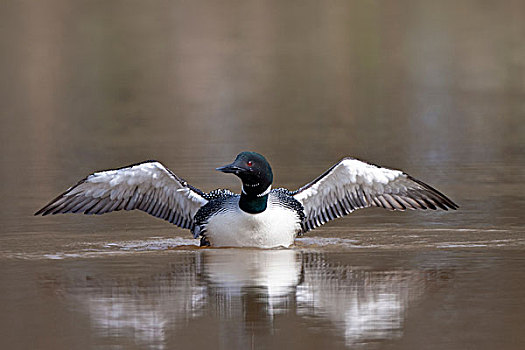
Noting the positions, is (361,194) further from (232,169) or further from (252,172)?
(232,169)

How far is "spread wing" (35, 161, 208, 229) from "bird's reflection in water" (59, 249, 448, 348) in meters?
1.32

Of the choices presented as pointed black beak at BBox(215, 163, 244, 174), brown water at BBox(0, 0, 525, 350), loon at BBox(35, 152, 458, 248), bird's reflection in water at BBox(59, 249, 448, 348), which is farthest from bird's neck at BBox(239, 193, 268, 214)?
bird's reflection in water at BBox(59, 249, 448, 348)

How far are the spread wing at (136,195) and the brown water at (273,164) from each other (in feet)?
0.84

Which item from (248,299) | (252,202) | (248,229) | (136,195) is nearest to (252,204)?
(252,202)

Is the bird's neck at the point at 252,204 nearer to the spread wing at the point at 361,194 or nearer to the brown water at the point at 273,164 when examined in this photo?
the brown water at the point at 273,164

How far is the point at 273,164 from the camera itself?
16.6 m

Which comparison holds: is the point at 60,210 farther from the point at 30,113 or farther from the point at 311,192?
the point at 30,113

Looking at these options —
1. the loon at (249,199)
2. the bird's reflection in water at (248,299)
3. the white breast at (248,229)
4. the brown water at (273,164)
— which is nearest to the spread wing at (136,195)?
the loon at (249,199)

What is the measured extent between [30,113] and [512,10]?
78.9 feet

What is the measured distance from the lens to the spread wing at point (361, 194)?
12.0 metres

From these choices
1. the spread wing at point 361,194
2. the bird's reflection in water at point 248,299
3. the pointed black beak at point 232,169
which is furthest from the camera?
the spread wing at point 361,194

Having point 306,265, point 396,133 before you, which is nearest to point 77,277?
point 306,265

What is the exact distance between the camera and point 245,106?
23.8 meters

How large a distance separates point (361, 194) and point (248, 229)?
4.64 feet
